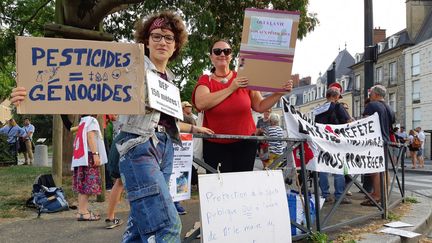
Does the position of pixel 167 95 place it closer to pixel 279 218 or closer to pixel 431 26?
pixel 279 218

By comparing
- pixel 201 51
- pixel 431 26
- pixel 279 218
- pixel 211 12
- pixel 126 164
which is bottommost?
Result: pixel 279 218

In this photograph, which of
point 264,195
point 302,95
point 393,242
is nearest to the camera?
point 264,195

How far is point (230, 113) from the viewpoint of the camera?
3.80 metres

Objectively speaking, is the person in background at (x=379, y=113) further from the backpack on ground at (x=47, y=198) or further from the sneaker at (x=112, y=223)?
the backpack on ground at (x=47, y=198)

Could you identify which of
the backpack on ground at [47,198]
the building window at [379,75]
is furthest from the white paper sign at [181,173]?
the building window at [379,75]

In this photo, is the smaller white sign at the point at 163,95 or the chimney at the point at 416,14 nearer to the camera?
the smaller white sign at the point at 163,95

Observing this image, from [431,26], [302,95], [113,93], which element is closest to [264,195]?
[113,93]

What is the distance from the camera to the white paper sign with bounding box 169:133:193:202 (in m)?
4.36

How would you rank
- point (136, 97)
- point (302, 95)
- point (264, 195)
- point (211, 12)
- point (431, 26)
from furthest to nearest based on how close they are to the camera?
point (302, 95) → point (431, 26) → point (211, 12) → point (264, 195) → point (136, 97)

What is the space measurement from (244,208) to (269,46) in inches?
52.6

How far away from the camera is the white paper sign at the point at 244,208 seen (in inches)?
129

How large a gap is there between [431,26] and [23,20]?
Answer: 38.2 m

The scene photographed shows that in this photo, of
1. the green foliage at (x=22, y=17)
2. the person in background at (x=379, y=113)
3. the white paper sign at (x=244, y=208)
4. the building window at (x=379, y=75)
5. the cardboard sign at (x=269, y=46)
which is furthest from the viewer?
the building window at (x=379, y=75)

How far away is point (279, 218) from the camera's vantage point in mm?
3822
